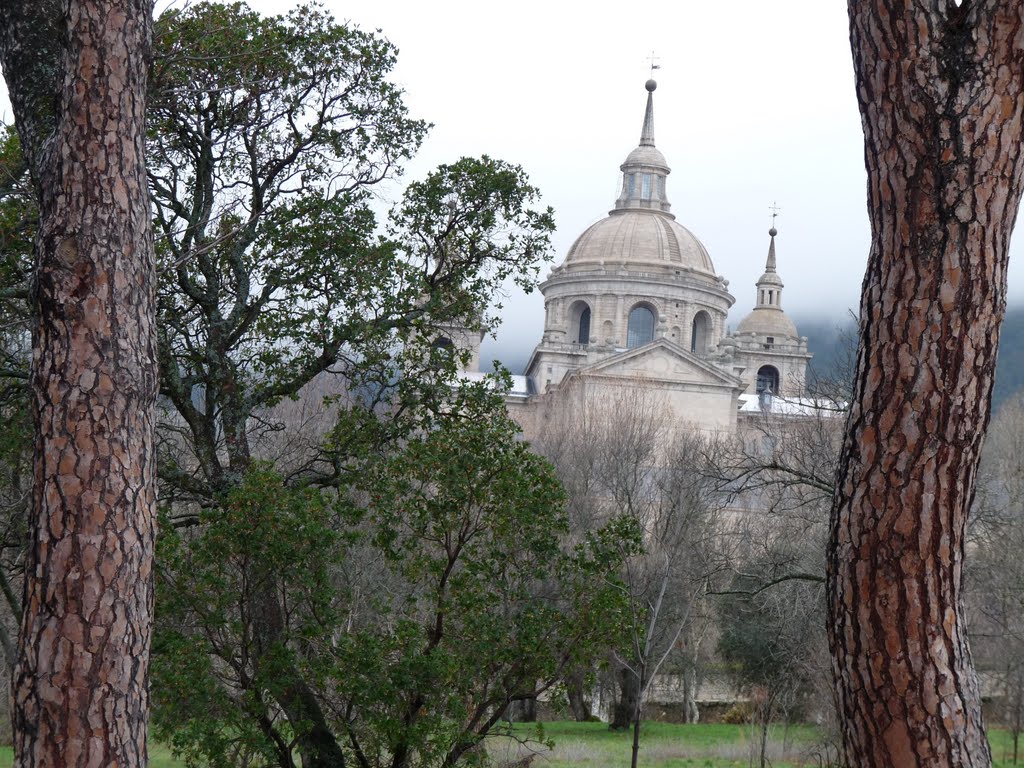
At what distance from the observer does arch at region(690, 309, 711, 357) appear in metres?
75.2

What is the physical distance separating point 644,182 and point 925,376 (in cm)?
7545

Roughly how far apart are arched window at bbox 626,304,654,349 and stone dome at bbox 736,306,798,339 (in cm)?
1715

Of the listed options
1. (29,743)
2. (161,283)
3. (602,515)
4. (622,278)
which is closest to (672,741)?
(602,515)

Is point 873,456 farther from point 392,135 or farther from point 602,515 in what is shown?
point 602,515

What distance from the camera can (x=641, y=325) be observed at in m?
74.6

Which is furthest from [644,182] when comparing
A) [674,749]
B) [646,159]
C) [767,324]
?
[674,749]

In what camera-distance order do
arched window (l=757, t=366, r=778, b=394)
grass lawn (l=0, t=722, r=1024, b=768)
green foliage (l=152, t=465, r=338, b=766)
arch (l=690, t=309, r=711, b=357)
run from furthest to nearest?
1. arched window (l=757, t=366, r=778, b=394)
2. arch (l=690, t=309, r=711, b=357)
3. grass lawn (l=0, t=722, r=1024, b=768)
4. green foliage (l=152, t=465, r=338, b=766)

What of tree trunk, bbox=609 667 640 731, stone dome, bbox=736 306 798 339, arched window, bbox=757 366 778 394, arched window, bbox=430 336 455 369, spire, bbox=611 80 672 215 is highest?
spire, bbox=611 80 672 215

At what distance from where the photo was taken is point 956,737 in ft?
14.4

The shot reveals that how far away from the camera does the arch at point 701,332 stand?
247 feet

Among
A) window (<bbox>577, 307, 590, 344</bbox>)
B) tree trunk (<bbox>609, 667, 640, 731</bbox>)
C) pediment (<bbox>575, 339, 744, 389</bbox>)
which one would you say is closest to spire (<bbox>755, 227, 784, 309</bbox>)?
window (<bbox>577, 307, 590, 344</bbox>)

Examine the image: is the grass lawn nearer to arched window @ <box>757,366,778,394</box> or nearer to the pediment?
the pediment

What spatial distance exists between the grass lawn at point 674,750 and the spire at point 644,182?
56.1m

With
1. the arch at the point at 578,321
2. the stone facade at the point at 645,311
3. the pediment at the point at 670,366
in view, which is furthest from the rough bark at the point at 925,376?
the arch at the point at 578,321
